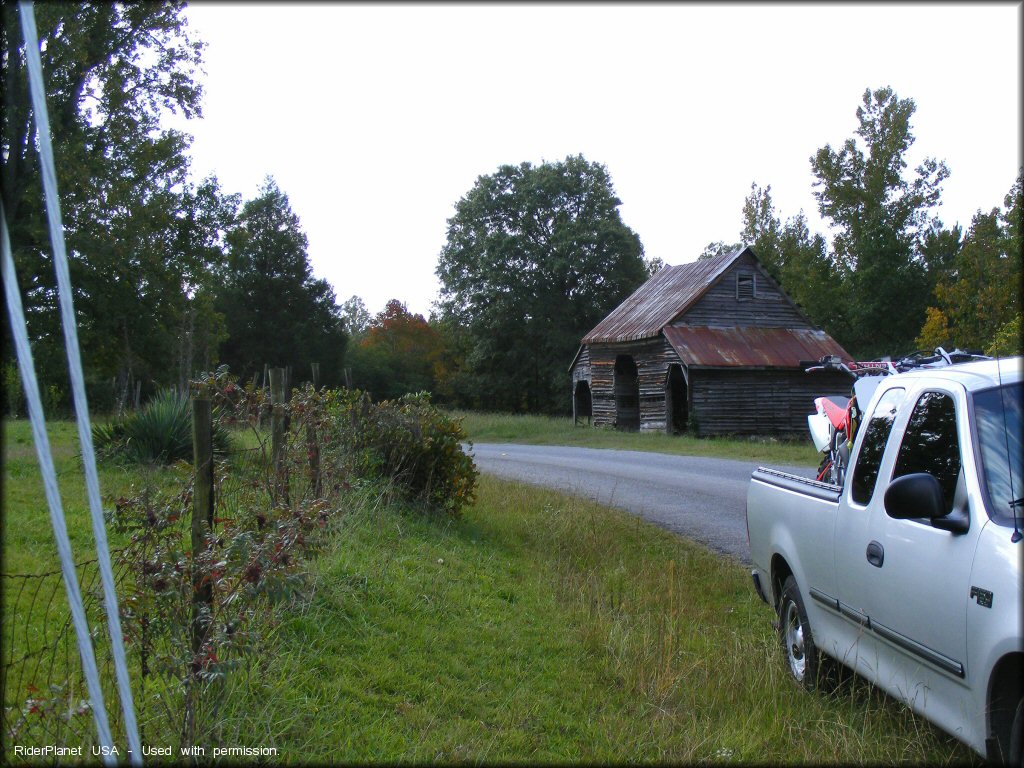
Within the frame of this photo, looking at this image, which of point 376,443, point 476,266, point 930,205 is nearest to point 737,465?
point 376,443

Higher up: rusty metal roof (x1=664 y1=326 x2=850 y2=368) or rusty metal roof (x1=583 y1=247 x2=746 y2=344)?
rusty metal roof (x1=583 y1=247 x2=746 y2=344)

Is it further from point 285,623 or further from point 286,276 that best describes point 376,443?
point 286,276

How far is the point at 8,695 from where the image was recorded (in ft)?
14.7

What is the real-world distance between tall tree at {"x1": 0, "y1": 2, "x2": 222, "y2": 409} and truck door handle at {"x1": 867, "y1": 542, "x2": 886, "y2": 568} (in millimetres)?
17149

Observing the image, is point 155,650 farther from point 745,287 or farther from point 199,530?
point 745,287

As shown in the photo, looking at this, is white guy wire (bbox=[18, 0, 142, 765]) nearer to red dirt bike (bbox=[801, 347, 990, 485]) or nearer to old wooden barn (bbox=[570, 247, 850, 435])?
red dirt bike (bbox=[801, 347, 990, 485])

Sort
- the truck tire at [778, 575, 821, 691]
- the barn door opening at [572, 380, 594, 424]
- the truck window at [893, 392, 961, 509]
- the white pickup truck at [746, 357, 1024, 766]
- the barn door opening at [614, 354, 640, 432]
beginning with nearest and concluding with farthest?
the white pickup truck at [746, 357, 1024, 766], the truck window at [893, 392, 961, 509], the truck tire at [778, 575, 821, 691], the barn door opening at [614, 354, 640, 432], the barn door opening at [572, 380, 594, 424]

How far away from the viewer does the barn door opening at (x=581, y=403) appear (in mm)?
39631

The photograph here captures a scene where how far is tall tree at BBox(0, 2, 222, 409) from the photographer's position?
19.4 m

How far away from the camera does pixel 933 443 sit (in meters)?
4.10

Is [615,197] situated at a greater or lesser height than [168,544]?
greater

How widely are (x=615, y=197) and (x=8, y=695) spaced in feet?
175

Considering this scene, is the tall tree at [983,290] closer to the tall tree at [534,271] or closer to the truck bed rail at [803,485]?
the truck bed rail at [803,485]

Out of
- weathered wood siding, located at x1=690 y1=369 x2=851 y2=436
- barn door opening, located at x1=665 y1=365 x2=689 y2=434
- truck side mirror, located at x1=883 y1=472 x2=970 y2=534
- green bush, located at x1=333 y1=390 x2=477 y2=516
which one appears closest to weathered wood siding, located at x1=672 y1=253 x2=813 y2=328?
barn door opening, located at x1=665 y1=365 x2=689 y2=434
